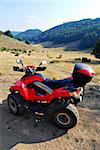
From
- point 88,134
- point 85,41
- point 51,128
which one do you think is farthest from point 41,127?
point 85,41

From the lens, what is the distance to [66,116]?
23.1ft

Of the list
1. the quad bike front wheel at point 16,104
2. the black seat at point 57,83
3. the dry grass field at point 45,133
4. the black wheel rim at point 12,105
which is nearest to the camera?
the dry grass field at point 45,133

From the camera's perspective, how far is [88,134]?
6.99m

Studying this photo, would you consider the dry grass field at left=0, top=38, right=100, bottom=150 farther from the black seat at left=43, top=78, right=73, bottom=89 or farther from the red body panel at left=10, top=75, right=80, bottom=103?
the black seat at left=43, top=78, right=73, bottom=89

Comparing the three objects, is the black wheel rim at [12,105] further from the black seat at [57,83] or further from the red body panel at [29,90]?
the black seat at [57,83]

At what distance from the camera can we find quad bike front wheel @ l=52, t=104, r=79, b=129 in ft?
22.8

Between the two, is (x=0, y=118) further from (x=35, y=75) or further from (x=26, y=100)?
(x=35, y=75)

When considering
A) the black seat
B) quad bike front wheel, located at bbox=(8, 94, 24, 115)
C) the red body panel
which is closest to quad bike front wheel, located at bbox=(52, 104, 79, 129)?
the red body panel

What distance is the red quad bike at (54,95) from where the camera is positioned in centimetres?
701

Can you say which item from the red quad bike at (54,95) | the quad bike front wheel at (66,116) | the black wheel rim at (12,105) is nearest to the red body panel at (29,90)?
the red quad bike at (54,95)

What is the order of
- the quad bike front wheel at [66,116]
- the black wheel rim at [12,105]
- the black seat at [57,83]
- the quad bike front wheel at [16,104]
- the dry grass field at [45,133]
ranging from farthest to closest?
the black wheel rim at [12,105] → the quad bike front wheel at [16,104] → the black seat at [57,83] → the quad bike front wheel at [66,116] → the dry grass field at [45,133]

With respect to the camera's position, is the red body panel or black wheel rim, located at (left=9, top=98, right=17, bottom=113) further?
black wheel rim, located at (left=9, top=98, right=17, bottom=113)

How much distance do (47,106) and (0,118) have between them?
1498 millimetres

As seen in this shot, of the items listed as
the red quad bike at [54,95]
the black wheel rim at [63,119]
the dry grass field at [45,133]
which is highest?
the red quad bike at [54,95]
